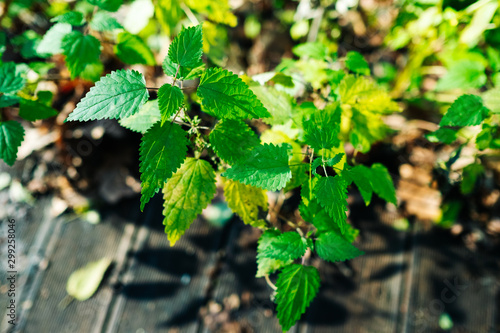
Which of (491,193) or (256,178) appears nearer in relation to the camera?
(256,178)

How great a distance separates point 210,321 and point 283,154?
142 cm

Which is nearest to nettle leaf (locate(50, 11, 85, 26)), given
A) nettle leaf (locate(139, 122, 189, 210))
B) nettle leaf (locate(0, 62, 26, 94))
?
nettle leaf (locate(0, 62, 26, 94))

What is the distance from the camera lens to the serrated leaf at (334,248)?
1.14 meters

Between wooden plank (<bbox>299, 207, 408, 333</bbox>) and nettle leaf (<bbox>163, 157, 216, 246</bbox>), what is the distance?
4.33 ft

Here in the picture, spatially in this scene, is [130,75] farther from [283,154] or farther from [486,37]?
[486,37]

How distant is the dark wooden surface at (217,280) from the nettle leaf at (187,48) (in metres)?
1.42

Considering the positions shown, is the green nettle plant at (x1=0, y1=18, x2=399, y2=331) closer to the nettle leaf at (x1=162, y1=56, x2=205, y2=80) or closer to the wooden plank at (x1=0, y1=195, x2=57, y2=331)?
the nettle leaf at (x1=162, y1=56, x2=205, y2=80)

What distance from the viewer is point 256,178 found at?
1026mm

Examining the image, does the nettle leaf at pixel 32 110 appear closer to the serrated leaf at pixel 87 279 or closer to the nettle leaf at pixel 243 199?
the nettle leaf at pixel 243 199

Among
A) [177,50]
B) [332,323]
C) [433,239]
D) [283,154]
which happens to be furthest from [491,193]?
[177,50]

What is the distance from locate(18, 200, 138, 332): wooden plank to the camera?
195cm

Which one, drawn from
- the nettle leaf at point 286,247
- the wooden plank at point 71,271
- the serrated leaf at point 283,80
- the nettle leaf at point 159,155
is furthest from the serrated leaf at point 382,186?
the wooden plank at point 71,271

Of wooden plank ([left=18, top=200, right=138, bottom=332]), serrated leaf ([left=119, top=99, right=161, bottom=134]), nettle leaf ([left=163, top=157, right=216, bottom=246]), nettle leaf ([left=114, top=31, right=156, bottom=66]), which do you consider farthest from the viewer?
wooden plank ([left=18, top=200, right=138, bottom=332])

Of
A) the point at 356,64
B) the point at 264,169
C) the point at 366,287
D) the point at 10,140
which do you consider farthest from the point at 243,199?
the point at 366,287
